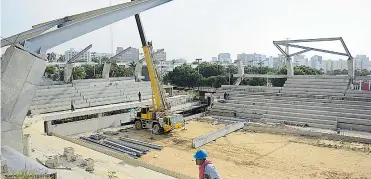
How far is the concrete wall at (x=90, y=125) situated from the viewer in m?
17.0

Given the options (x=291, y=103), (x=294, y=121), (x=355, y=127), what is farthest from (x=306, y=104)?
(x=355, y=127)

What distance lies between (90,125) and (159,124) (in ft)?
14.1

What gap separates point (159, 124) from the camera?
658 inches

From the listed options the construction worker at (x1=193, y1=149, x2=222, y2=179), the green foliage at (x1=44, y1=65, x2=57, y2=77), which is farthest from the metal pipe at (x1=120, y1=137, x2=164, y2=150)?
the green foliage at (x1=44, y1=65, x2=57, y2=77)

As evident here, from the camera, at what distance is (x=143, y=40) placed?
1684 centimetres

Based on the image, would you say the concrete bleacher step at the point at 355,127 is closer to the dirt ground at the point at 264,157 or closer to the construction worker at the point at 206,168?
the dirt ground at the point at 264,157

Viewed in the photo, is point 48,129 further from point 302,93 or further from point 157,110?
point 302,93

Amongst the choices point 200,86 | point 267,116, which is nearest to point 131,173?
point 267,116

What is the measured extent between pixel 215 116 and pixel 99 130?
25.8 ft

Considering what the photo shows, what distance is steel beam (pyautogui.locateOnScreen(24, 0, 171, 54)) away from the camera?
7203 millimetres

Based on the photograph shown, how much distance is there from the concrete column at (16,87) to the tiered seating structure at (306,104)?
51.0ft

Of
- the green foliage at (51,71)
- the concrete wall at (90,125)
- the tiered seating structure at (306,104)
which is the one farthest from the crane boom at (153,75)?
the green foliage at (51,71)

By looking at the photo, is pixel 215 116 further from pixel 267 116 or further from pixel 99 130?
pixel 99 130

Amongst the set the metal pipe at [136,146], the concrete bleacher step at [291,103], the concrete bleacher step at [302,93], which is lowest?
the metal pipe at [136,146]
